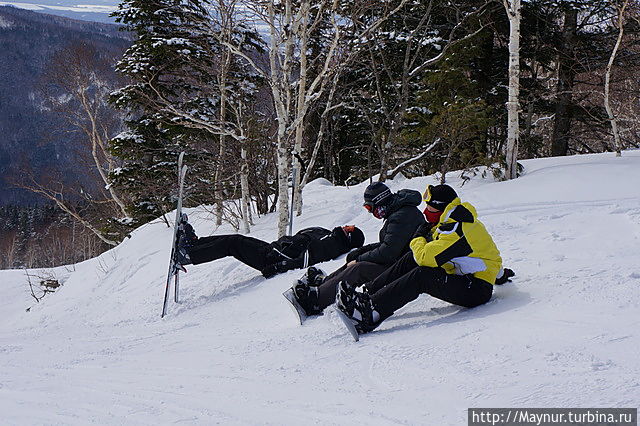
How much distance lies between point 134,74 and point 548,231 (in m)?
11.4

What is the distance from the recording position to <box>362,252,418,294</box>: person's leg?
13.8 feet

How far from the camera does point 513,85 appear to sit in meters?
9.23

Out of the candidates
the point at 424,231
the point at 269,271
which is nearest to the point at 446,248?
the point at 424,231

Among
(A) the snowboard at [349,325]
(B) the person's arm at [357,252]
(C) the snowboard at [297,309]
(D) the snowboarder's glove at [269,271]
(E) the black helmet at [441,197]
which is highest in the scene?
(E) the black helmet at [441,197]

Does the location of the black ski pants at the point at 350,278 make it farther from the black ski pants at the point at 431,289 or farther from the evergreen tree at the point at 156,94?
the evergreen tree at the point at 156,94

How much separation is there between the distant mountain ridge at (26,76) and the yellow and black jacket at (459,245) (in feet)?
284

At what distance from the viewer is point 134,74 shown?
44.9 ft

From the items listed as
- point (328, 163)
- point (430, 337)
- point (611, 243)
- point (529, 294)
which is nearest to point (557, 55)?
point (328, 163)

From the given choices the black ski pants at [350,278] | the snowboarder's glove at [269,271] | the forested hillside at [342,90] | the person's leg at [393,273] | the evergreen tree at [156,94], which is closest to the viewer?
the person's leg at [393,273]

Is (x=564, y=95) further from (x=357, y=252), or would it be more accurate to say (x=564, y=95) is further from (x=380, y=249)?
(x=380, y=249)

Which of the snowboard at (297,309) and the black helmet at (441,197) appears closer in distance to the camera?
the black helmet at (441,197)

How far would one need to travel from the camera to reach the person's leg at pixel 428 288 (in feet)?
12.7

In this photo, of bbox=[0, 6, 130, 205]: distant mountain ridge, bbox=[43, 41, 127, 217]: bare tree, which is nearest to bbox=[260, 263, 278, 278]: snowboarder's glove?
bbox=[43, 41, 127, 217]: bare tree

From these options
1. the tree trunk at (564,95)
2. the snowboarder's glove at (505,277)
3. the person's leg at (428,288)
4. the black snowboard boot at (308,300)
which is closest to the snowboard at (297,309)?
the black snowboard boot at (308,300)
